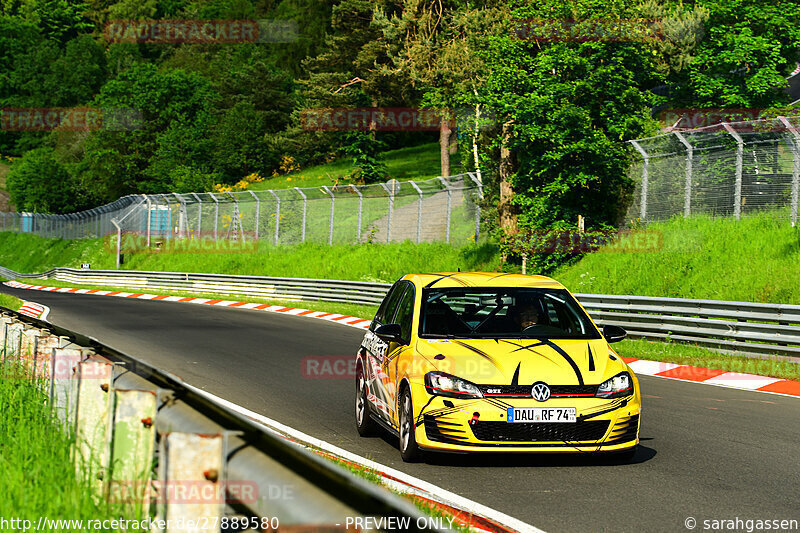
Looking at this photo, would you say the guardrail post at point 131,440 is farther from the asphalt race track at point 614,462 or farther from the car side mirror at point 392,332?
the car side mirror at point 392,332

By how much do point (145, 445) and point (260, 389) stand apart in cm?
817

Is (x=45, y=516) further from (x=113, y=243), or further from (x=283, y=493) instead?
(x=113, y=243)

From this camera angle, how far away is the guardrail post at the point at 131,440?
4227 mm

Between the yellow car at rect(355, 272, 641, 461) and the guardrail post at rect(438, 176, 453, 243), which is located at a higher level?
the guardrail post at rect(438, 176, 453, 243)

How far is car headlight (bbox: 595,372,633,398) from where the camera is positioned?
25.2ft

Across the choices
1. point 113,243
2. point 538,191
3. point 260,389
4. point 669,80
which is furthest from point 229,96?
point 260,389

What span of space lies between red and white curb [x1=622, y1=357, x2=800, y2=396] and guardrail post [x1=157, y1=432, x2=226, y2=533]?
10.9 m

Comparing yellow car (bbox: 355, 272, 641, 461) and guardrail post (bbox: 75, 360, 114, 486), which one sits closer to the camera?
guardrail post (bbox: 75, 360, 114, 486)

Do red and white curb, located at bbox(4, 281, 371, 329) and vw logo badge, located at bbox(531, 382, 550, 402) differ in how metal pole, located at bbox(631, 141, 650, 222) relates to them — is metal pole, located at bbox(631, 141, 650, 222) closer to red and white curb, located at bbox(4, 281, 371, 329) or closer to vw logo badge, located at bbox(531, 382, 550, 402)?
red and white curb, located at bbox(4, 281, 371, 329)

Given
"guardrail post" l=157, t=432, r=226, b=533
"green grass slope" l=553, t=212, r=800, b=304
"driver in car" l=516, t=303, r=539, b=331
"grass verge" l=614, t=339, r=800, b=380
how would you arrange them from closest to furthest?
"guardrail post" l=157, t=432, r=226, b=533 < "driver in car" l=516, t=303, r=539, b=331 < "grass verge" l=614, t=339, r=800, b=380 < "green grass slope" l=553, t=212, r=800, b=304

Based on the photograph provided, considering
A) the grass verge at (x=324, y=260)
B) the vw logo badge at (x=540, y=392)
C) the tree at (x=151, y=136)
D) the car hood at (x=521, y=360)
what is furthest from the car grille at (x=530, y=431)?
the tree at (x=151, y=136)

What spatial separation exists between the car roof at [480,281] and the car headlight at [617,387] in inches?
57.3

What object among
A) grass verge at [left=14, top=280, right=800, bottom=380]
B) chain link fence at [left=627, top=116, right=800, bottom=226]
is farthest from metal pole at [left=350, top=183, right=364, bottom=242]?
grass verge at [left=14, top=280, right=800, bottom=380]

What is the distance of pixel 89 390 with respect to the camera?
481cm
